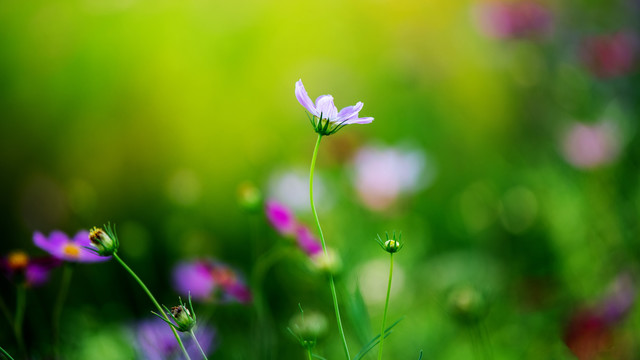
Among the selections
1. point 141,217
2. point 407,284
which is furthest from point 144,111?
point 407,284

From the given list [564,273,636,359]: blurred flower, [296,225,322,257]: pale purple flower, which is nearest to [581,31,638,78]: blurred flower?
[564,273,636,359]: blurred flower

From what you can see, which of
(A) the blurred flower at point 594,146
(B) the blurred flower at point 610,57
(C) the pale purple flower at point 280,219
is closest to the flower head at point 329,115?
(C) the pale purple flower at point 280,219

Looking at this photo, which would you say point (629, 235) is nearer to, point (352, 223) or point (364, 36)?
point (352, 223)

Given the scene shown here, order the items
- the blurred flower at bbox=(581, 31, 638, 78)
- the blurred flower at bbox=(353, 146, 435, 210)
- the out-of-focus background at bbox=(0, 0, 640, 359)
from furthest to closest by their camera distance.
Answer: the blurred flower at bbox=(581, 31, 638, 78) → the blurred flower at bbox=(353, 146, 435, 210) → the out-of-focus background at bbox=(0, 0, 640, 359)

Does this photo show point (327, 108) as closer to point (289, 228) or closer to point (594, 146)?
point (289, 228)

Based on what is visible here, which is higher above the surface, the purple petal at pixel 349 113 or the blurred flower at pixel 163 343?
the purple petal at pixel 349 113

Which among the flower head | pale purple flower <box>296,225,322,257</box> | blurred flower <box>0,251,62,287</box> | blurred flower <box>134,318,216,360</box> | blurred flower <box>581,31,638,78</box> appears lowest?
blurred flower <box>134,318,216,360</box>

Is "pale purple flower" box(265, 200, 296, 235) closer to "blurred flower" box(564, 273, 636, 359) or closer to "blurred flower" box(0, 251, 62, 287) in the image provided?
"blurred flower" box(0, 251, 62, 287)

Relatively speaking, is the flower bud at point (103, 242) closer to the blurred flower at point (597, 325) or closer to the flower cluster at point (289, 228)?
the flower cluster at point (289, 228)
